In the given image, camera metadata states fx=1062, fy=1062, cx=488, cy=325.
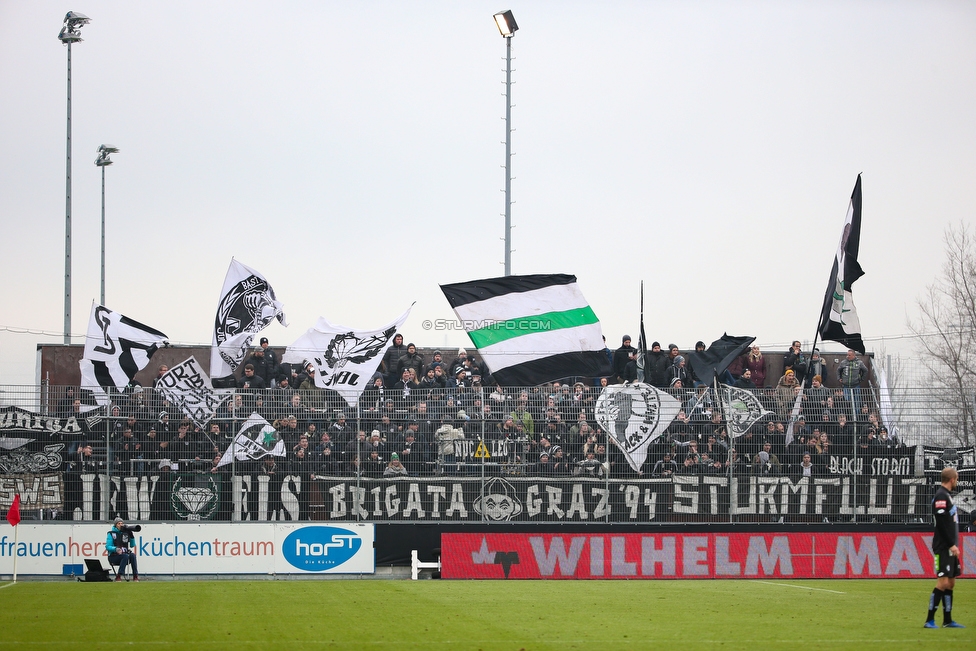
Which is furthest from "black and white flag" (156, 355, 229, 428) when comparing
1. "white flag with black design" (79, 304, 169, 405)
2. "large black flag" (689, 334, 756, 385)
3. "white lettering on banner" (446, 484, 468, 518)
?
"large black flag" (689, 334, 756, 385)

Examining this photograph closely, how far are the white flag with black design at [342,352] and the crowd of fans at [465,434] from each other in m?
1.01

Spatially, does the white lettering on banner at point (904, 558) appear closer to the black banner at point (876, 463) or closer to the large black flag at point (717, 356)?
the black banner at point (876, 463)

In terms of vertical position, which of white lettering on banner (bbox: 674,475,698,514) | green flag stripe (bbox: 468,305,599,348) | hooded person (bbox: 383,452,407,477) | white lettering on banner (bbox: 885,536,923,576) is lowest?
white lettering on banner (bbox: 885,536,923,576)

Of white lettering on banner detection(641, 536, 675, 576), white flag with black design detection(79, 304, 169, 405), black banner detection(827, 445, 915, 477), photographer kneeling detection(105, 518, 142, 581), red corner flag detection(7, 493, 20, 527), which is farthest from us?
white flag with black design detection(79, 304, 169, 405)

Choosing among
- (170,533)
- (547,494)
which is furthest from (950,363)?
(170,533)

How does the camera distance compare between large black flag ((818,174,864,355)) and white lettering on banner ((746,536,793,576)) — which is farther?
large black flag ((818,174,864,355))

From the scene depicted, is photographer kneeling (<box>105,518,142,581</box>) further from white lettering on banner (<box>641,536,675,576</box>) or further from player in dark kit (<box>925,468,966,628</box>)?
player in dark kit (<box>925,468,966,628</box>)

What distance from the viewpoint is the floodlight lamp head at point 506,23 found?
84.6 feet

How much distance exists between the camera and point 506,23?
2592 cm

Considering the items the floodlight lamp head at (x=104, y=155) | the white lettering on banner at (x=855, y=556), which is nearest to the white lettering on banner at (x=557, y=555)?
the white lettering on banner at (x=855, y=556)

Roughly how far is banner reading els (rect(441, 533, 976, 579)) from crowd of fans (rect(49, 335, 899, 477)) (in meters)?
1.29

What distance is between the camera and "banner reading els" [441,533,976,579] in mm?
20156

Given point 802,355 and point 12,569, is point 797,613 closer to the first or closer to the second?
point 802,355

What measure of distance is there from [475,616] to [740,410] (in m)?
8.73
